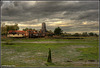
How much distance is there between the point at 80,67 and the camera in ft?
40.0

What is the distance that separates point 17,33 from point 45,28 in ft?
24.0

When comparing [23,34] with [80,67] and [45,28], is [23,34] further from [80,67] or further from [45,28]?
[80,67]

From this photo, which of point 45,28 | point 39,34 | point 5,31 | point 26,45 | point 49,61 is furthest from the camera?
point 26,45

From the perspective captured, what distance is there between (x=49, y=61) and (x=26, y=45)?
1964cm

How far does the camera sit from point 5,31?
2327cm

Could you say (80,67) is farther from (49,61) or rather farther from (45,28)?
(45,28)

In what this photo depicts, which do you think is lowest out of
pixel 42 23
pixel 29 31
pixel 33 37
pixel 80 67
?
pixel 80 67

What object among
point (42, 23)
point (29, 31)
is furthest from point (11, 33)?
point (42, 23)

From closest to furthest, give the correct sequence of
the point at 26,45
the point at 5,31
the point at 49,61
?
the point at 49,61 < the point at 5,31 < the point at 26,45

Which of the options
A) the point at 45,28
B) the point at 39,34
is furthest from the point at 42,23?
the point at 39,34

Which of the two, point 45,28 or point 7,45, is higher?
point 45,28

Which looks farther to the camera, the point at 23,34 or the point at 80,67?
the point at 23,34

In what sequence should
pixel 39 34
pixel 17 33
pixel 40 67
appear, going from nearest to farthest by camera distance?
pixel 40 67
pixel 39 34
pixel 17 33

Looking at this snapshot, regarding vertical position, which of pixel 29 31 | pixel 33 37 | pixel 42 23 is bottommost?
pixel 33 37
